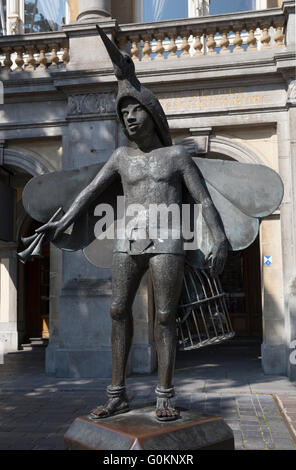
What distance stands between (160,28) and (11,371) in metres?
6.98

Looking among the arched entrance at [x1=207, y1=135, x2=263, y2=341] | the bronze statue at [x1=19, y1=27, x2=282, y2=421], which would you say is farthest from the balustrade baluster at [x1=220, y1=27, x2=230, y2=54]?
the bronze statue at [x1=19, y1=27, x2=282, y2=421]

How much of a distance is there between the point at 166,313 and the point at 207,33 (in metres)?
7.17

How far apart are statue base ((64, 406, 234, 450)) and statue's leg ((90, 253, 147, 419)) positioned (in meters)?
0.19

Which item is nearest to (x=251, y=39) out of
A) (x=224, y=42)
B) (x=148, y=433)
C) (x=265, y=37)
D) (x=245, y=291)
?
(x=265, y=37)

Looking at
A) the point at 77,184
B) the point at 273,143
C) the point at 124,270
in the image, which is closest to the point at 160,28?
the point at 273,143

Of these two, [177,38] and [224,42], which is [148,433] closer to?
[224,42]

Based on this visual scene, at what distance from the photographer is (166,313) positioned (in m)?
3.44

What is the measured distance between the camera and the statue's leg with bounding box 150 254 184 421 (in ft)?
11.2

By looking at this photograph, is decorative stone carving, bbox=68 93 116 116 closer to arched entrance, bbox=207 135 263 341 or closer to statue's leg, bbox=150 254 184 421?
statue's leg, bbox=150 254 184 421

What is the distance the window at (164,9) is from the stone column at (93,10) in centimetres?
167

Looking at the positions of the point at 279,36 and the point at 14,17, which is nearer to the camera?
the point at 279,36

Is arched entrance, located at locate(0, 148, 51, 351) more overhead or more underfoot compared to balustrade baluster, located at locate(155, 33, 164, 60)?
more underfoot

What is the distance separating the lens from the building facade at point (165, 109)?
8453 millimetres

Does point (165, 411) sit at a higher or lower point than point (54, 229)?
lower
